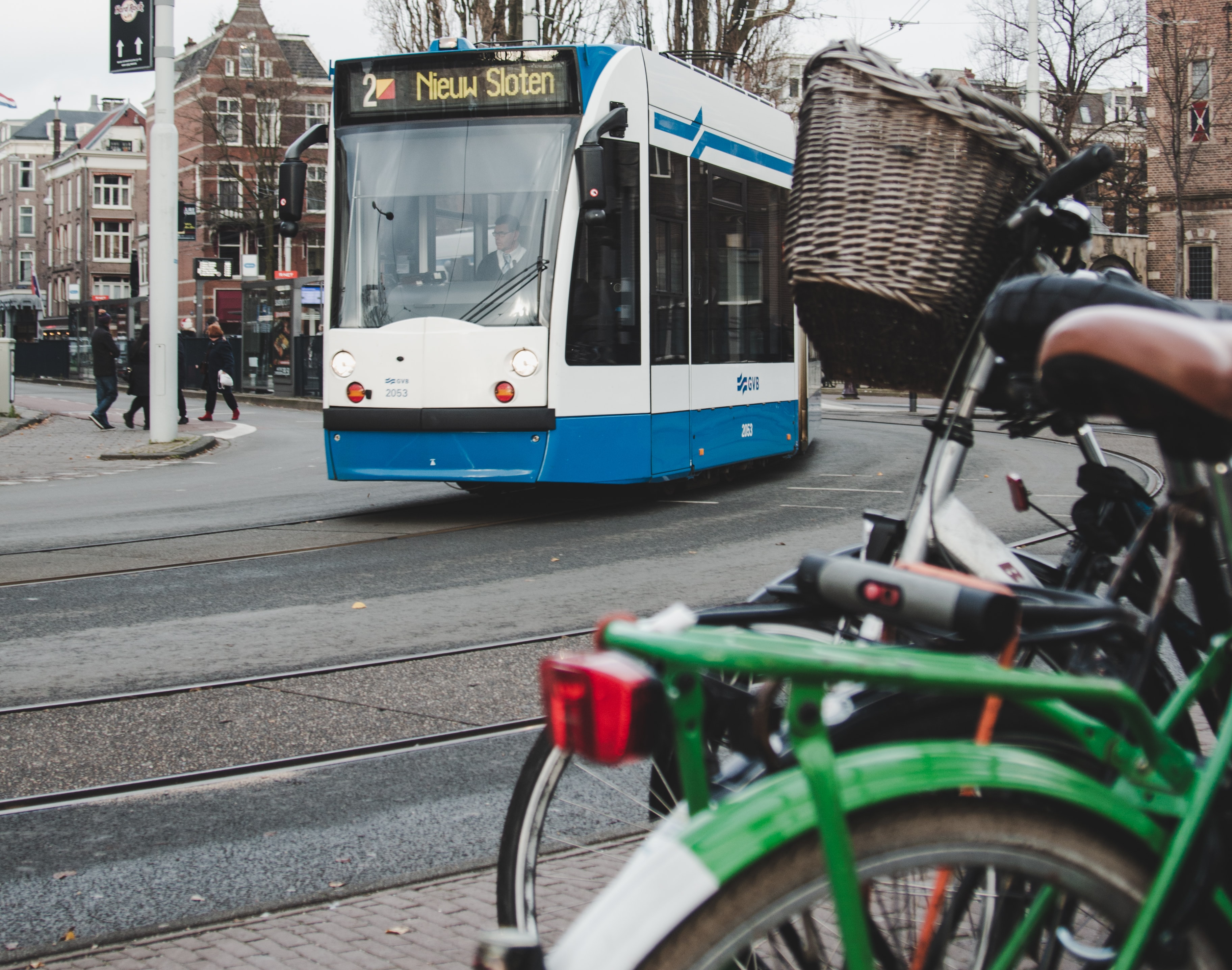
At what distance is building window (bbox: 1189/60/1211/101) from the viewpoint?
45.1 meters

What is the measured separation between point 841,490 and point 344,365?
178 inches

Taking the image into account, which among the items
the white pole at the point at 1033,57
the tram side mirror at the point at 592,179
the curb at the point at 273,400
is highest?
the white pole at the point at 1033,57

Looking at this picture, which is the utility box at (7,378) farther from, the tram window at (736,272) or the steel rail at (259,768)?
the steel rail at (259,768)

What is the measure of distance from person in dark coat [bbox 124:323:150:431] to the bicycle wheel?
2098 centimetres

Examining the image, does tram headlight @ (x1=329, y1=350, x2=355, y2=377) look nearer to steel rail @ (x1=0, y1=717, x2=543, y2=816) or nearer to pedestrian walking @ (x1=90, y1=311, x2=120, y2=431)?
steel rail @ (x1=0, y1=717, x2=543, y2=816)

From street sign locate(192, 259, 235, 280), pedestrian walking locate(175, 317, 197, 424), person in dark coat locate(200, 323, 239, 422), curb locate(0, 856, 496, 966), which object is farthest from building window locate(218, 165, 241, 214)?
curb locate(0, 856, 496, 966)

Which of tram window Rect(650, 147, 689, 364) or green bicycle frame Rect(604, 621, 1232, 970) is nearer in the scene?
green bicycle frame Rect(604, 621, 1232, 970)

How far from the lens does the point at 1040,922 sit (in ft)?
4.84

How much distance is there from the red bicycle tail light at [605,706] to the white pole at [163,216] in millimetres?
16232

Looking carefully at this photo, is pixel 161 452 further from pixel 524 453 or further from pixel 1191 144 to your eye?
pixel 1191 144

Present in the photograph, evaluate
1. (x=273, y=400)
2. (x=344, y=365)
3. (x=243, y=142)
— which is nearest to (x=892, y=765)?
(x=344, y=365)

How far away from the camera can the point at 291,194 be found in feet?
33.9

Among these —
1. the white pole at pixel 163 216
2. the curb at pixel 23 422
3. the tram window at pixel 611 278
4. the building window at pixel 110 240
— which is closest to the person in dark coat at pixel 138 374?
the curb at pixel 23 422

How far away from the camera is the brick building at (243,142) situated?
5659 cm
